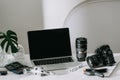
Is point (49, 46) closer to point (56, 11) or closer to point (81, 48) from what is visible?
point (81, 48)

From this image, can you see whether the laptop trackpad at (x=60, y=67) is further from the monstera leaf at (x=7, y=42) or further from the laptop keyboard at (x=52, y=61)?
the monstera leaf at (x=7, y=42)

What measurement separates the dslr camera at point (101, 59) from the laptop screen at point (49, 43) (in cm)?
26

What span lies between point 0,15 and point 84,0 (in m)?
0.88

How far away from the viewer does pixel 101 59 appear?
1.82 metres

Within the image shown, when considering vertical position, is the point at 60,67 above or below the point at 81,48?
below

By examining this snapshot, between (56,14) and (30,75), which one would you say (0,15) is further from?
(30,75)

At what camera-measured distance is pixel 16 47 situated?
6.25 ft

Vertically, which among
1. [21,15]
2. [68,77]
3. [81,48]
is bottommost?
[68,77]

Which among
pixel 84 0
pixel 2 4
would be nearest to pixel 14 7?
pixel 2 4

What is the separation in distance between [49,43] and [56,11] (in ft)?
2.56

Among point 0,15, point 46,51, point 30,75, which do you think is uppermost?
point 0,15

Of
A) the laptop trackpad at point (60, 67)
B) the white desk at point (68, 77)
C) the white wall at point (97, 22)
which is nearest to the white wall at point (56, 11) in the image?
the white wall at point (97, 22)

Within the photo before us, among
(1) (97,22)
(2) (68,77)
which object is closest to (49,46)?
(2) (68,77)

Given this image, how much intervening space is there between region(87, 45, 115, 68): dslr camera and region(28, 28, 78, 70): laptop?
0.19 m
